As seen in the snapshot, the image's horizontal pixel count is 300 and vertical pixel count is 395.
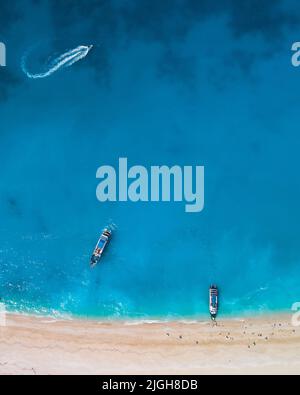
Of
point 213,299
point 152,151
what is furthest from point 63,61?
point 213,299

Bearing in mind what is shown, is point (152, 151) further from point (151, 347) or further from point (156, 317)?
point (151, 347)

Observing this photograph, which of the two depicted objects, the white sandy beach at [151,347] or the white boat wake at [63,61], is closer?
the white sandy beach at [151,347]

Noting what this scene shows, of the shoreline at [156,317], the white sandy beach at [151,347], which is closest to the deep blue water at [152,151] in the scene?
the shoreline at [156,317]

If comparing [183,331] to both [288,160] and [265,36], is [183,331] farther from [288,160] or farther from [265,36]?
[265,36]

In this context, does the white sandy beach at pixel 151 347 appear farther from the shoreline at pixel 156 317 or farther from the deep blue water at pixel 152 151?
the deep blue water at pixel 152 151

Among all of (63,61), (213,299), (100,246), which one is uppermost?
(63,61)

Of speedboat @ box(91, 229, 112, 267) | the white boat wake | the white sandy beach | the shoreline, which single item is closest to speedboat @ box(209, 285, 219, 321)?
the shoreline
